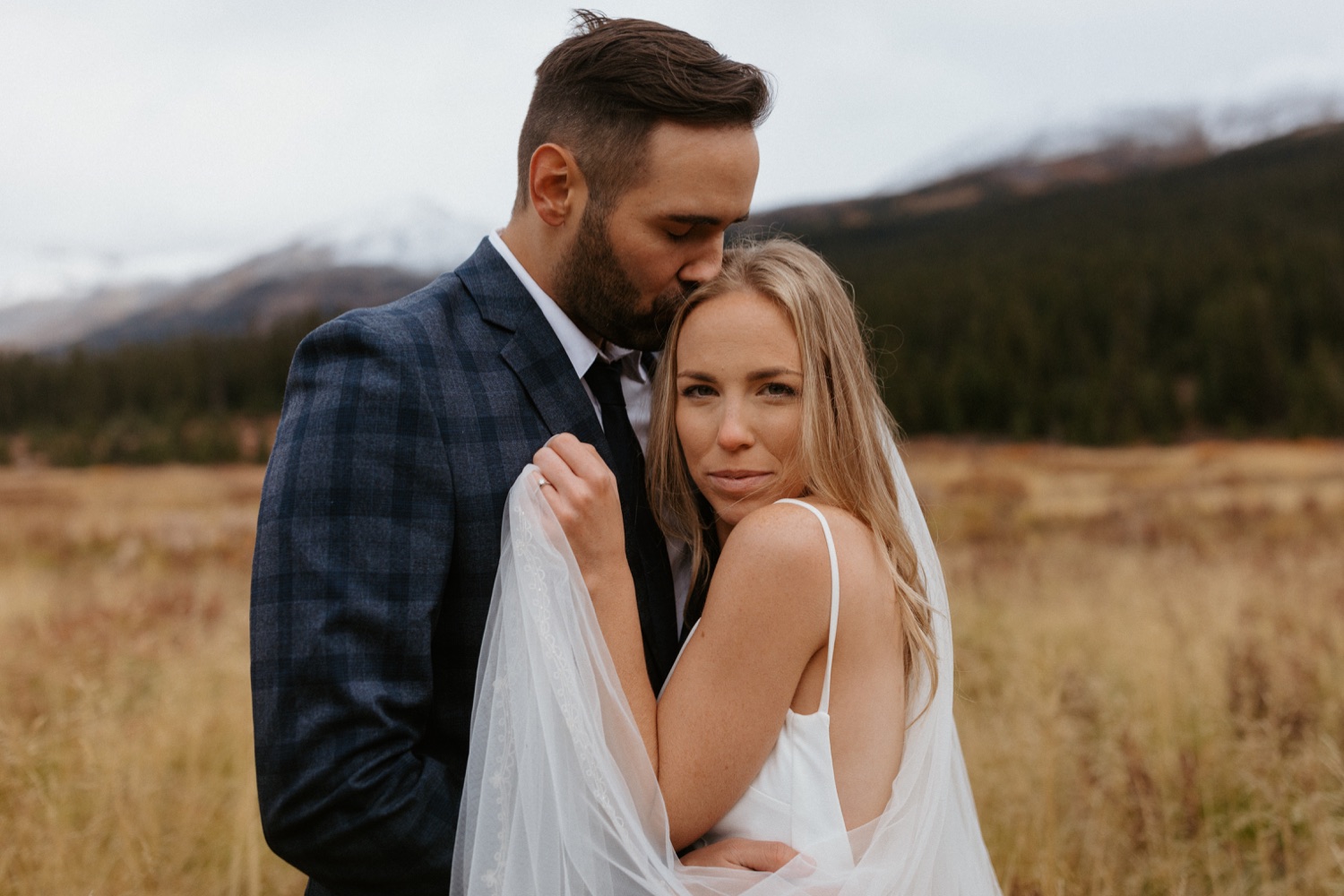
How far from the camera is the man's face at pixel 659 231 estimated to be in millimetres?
2035

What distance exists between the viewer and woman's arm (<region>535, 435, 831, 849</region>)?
181 cm

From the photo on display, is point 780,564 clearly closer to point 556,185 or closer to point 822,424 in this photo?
point 822,424

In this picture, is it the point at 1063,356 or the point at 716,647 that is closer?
the point at 716,647

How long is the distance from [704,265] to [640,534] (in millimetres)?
624

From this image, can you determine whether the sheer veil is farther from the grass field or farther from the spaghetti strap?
the grass field

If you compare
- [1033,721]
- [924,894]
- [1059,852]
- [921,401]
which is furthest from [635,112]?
[921,401]

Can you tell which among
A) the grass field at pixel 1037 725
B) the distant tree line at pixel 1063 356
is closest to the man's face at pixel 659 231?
the grass field at pixel 1037 725

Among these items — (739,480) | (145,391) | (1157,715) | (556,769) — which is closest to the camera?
(556,769)

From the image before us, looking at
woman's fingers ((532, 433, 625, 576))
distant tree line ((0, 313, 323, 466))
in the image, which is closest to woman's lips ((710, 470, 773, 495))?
woman's fingers ((532, 433, 625, 576))

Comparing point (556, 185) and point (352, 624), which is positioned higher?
point (556, 185)

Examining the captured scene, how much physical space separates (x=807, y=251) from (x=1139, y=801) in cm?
335

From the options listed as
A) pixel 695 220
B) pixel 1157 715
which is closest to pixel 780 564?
pixel 695 220

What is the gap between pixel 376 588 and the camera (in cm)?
164

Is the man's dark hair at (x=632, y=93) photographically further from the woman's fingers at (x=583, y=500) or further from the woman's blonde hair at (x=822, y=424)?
the woman's fingers at (x=583, y=500)
